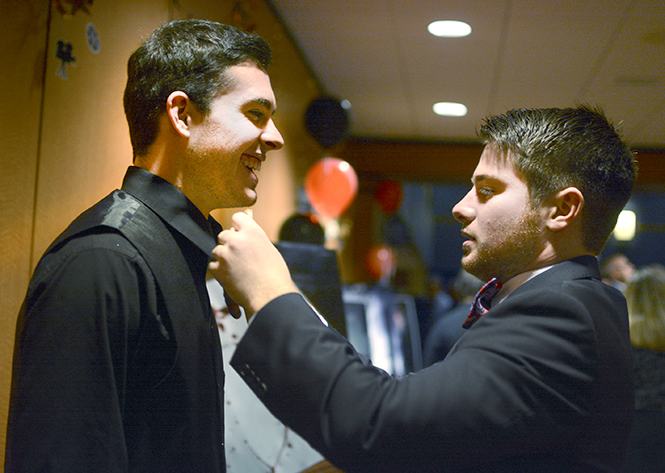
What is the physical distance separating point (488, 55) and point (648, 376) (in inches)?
92.7

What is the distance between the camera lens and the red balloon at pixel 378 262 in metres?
6.55

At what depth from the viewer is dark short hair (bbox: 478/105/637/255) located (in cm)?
102

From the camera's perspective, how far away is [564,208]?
1.01 m

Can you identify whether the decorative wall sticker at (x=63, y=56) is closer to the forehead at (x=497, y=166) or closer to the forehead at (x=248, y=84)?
the forehead at (x=248, y=84)

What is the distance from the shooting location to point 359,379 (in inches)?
31.4

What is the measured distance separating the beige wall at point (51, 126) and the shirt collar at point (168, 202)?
353 millimetres

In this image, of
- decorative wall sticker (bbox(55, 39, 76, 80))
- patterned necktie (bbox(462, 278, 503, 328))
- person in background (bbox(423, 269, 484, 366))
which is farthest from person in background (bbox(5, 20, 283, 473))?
person in background (bbox(423, 269, 484, 366))

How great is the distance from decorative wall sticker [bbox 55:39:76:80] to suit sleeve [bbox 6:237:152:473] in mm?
696

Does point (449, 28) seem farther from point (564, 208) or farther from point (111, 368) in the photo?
point (111, 368)

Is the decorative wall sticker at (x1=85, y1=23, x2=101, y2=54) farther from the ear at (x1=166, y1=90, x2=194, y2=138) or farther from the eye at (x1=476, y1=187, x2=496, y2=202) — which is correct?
the eye at (x1=476, y1=187, x2=496, y2=202)

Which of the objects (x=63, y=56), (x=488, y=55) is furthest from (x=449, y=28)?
(x=63, y=56)

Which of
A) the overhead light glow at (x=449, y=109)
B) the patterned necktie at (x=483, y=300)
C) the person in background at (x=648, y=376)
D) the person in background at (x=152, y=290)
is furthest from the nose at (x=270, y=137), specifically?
the overhead light glow at (x=449, y=109)

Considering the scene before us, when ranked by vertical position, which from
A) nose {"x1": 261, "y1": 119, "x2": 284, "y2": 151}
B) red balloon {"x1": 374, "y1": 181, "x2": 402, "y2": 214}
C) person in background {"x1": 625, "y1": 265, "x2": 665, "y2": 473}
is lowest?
person in background {"x1": 625, "y1": 265, "x2": 665, "y2": 473}

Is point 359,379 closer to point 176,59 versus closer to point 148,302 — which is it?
point 148,302
